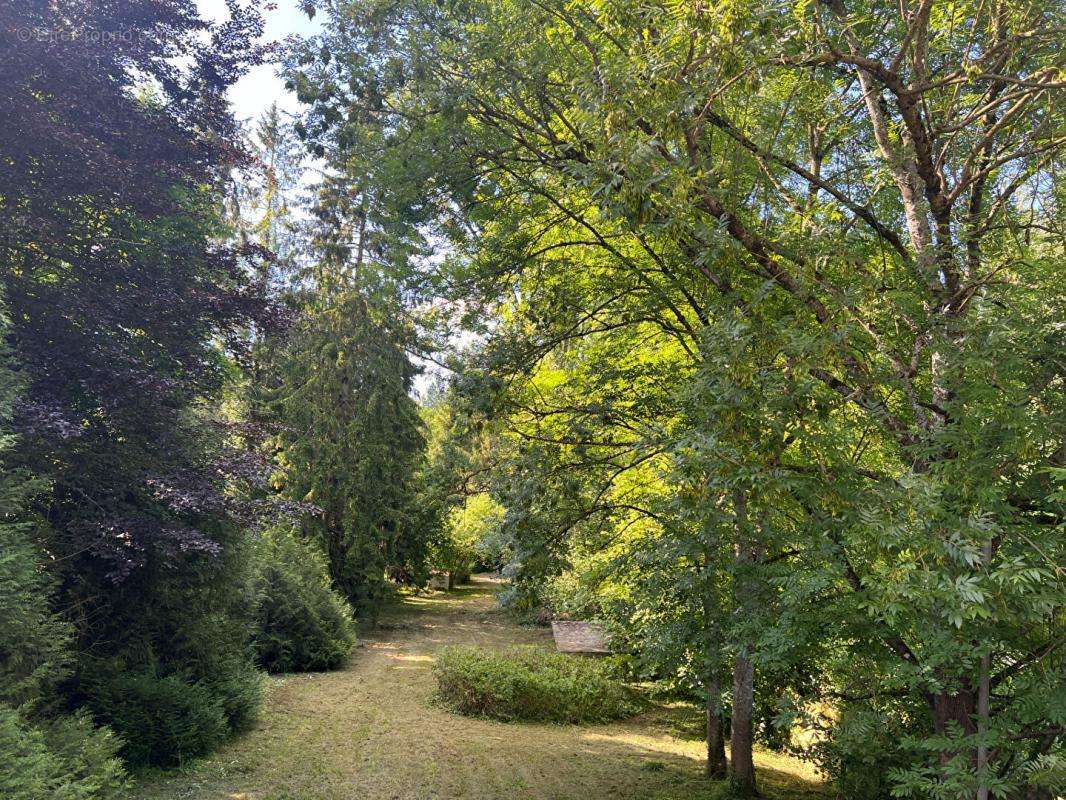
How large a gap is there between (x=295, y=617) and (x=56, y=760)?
7099mm

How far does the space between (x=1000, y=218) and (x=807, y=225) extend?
161 centimetres

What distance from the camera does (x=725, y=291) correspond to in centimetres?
467

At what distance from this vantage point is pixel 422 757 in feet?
24.9

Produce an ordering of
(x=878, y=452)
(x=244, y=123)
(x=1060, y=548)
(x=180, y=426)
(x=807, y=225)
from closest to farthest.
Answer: (x=1060, y=548) < (x=807, y=225) < (x=878, y=452) < (x=180, y=426) < (x=244, y=123)

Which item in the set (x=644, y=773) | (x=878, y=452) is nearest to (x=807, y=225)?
(x=878, y=452)

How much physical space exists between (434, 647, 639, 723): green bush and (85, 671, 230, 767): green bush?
3.81m

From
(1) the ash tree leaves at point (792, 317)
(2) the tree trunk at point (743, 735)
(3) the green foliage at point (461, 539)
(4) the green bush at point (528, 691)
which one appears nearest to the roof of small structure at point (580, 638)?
(4) the green bush at point (528, 691)

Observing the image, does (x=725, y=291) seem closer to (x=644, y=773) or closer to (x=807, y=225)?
(x=807, y=225)

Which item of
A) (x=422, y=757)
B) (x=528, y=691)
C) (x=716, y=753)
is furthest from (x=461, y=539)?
(x=716, y=753)

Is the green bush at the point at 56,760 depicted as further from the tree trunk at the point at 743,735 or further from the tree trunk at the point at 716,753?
the tree trunk at the point at 716,753

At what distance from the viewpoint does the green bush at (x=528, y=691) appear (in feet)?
32.6

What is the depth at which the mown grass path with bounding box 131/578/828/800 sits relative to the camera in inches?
259

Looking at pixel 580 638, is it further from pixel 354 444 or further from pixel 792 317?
pixel 792 317

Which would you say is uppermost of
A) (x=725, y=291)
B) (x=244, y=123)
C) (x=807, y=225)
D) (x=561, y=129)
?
(x=244, y=123)
